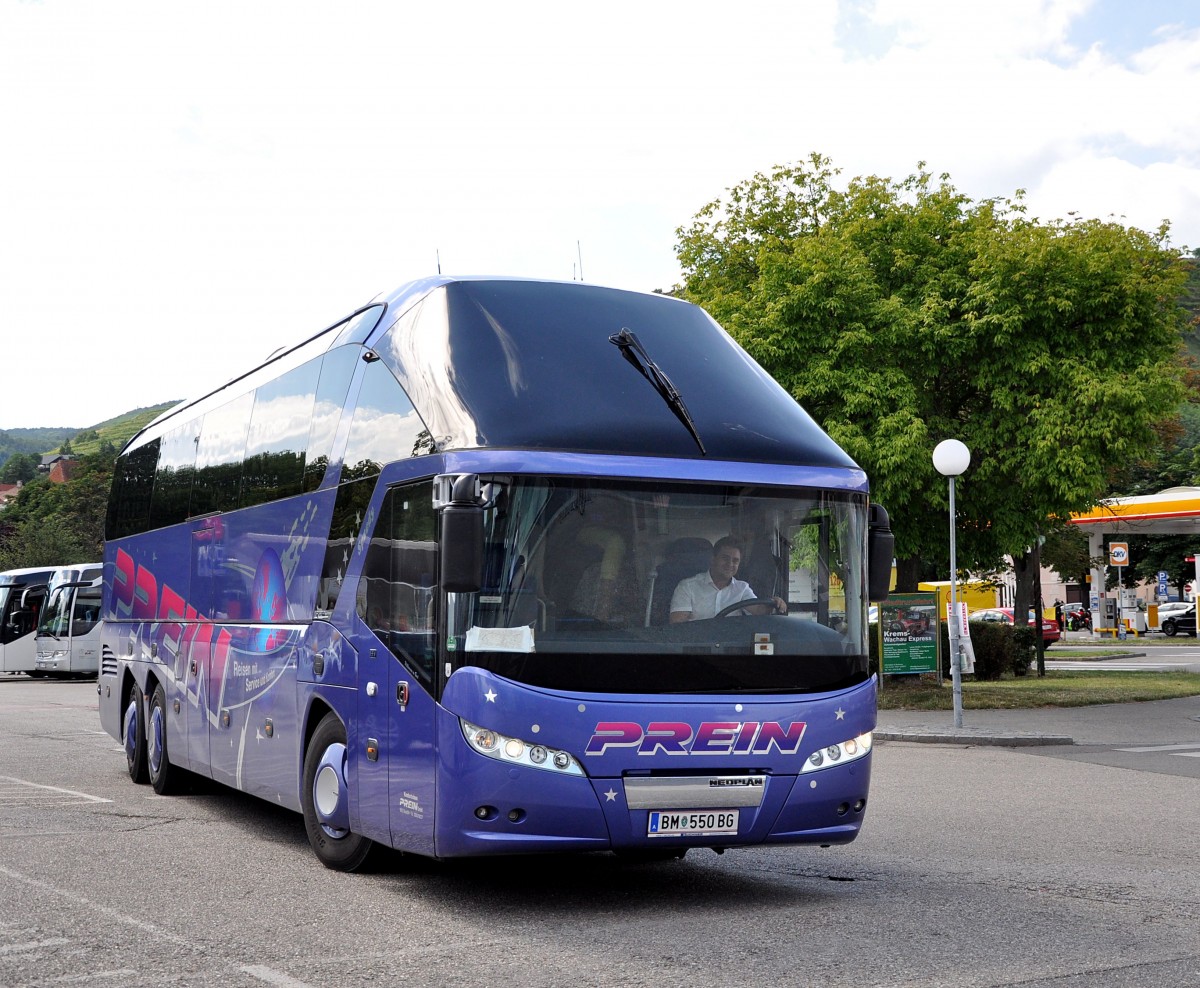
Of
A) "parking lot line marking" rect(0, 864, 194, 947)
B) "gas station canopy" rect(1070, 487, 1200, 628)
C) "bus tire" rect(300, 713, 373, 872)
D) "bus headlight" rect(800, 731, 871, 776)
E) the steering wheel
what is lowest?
"parking lot line marking" rect(0, 864, 194, 947)

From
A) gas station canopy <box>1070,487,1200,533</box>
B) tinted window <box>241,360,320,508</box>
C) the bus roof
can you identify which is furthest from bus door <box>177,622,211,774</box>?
gas station canopy <box>1070,487,1200,533</box>

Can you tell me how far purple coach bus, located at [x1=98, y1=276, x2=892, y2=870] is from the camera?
24.3ft

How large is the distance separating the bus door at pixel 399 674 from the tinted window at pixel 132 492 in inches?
272

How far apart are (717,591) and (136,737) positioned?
→ 8538mm

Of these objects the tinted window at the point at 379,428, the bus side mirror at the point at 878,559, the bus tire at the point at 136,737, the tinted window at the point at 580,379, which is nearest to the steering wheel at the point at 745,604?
the tinted window at the point at 580,379

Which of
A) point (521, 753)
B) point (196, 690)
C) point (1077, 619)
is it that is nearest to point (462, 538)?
point (521, 753)

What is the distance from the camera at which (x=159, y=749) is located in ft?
44.7

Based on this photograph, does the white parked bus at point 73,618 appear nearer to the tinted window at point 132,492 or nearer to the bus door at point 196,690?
the tinted window at point 132,492

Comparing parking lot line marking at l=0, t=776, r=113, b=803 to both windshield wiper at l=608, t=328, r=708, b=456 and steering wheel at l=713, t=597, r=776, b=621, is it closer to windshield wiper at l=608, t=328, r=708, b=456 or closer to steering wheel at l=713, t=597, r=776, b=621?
windshield wiper at l=608, t=328, r=708, b=456

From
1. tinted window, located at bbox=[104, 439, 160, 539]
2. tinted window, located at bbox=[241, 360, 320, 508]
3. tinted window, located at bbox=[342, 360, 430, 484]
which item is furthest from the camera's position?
tinted window, located at bbox=[104, 439, 160, 539]

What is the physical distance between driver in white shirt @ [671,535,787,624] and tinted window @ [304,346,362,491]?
2.94 meters

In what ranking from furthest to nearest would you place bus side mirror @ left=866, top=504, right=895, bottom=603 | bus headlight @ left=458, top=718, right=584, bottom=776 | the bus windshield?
bus side mirror @ left=866, top=504, right=895, bottom=603
the bus windshield
bus headlight @ left=458, top=718, right=584, bottom=776

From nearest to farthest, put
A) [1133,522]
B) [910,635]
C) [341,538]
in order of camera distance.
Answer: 1. [341,538]
2. [910,635]
3. [1133,522]

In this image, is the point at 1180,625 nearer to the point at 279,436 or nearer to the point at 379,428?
the point at 279,436
